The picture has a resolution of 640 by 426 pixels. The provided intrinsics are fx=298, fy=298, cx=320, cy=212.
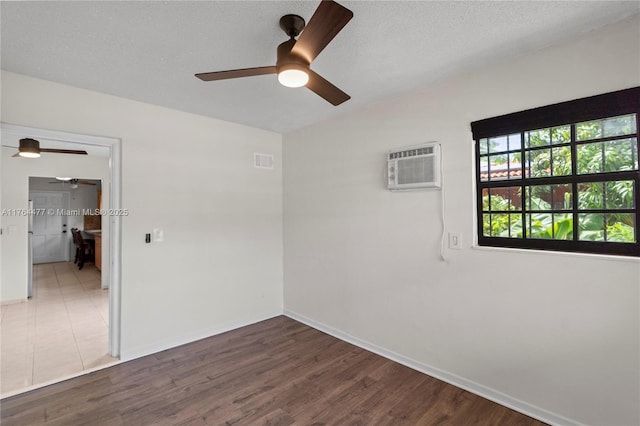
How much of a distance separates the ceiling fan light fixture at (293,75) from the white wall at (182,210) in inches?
78.8

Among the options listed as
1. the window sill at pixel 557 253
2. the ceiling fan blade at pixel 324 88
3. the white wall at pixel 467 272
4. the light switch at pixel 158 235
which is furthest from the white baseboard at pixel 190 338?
the ceiling fan blade at pixel 324 88

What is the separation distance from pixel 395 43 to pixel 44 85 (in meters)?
2.87

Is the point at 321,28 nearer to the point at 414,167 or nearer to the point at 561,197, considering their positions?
the point at 414,167

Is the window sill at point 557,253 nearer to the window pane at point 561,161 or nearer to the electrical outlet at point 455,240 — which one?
the electrical outlet at point 455,240

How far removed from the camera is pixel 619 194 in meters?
1.83

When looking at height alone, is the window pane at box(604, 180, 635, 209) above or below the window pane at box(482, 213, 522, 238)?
above

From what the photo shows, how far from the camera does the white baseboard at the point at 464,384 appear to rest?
200 centimetres

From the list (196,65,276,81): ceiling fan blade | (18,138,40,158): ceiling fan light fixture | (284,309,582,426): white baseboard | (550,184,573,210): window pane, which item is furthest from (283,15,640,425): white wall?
(18,138,40,158): ceiling fan light fixture

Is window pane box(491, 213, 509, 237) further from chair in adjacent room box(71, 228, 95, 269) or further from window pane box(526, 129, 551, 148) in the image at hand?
chair in adjacent room box(71, 228, 95, 269)

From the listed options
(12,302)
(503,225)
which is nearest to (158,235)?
(503,225)

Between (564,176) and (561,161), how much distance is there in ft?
0.36

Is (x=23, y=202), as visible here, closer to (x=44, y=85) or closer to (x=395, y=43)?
(x=44, y=85)

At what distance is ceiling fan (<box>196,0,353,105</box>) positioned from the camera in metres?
1.36

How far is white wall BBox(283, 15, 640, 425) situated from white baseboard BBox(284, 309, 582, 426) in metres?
0.01
